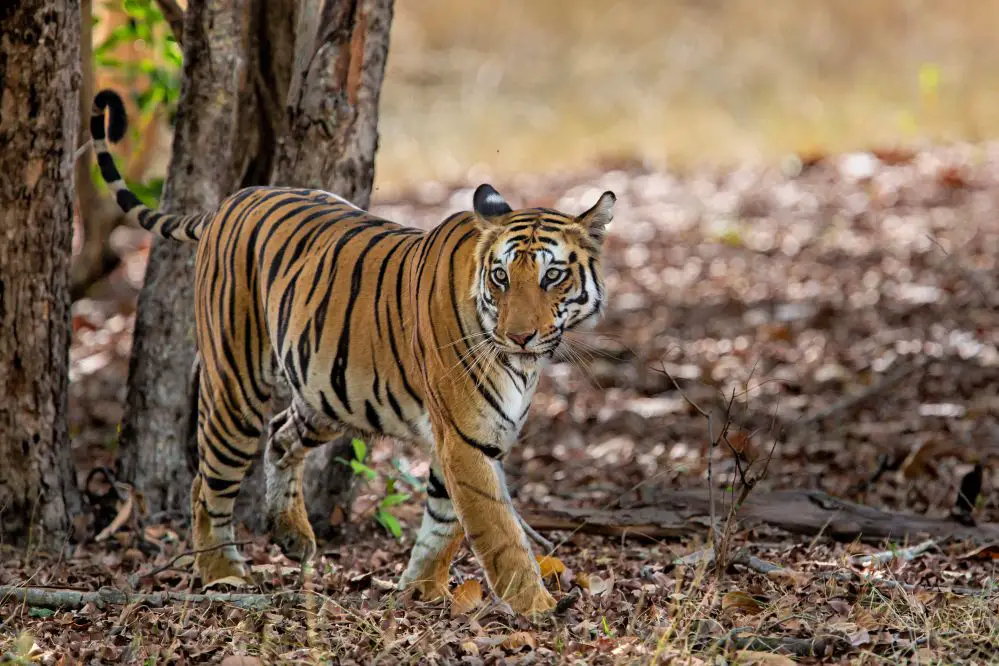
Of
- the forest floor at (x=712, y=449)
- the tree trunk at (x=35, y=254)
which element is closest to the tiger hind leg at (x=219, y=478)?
the forest floor at (x=712, y=449)

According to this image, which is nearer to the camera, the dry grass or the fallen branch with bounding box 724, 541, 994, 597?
the fallen branch with bounding box 724, 541, 994, 597

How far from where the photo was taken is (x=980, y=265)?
375 inches

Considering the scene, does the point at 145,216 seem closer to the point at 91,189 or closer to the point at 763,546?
the point at 763,546

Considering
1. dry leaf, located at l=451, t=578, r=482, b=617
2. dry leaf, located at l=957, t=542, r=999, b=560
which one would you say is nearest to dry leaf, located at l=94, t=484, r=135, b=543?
dry leaf, located at l=451, t=578, r=482, b=617

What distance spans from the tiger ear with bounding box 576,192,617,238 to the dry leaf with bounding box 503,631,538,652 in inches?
50.9

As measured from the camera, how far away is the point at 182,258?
5.64m

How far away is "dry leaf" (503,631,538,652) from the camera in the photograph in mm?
3744

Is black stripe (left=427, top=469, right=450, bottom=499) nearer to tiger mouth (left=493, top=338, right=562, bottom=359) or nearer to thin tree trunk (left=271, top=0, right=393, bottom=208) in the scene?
tiger mouth (left=493, top=338, right=562, bottom=359)

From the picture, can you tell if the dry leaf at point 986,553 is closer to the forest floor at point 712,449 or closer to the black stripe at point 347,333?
the forest floor at point 712,449

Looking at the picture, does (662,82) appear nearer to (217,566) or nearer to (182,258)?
(182,258)

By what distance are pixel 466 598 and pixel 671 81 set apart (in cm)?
1652

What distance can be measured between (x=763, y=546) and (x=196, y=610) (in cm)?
222

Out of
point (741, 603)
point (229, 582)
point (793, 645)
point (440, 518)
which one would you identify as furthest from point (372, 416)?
point (793, 645)

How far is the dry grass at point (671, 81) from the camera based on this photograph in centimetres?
1464
